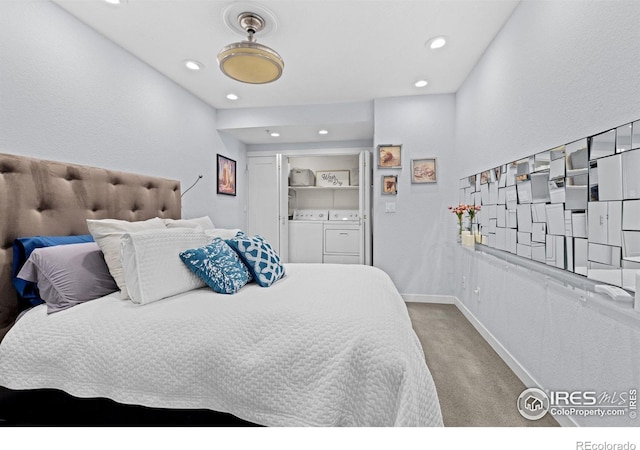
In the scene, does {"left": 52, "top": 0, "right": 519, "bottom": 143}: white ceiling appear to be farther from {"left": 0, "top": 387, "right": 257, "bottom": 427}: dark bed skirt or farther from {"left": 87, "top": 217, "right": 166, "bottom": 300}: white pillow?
{"left": 0, "top": 387, "right": 257, "bottom": 427}: dark bed skirt

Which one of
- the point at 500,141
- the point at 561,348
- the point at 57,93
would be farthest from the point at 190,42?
the point at 561,348

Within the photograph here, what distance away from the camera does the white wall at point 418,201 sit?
3.39 m

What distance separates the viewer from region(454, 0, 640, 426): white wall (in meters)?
1.13

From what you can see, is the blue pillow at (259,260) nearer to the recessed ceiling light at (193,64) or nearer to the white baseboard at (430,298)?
the recessed ceiling light at (193,64)

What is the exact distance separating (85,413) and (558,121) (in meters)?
2.62

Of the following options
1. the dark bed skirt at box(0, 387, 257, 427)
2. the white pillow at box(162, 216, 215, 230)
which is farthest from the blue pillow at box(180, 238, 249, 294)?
the white pillow at box(162, 216, 215, 230)

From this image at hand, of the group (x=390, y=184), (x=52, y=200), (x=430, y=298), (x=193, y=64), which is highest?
(x=193, y=64)

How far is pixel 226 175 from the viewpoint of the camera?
13.0 ft

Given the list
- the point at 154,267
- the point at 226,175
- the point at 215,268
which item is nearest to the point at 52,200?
the point at 154,267

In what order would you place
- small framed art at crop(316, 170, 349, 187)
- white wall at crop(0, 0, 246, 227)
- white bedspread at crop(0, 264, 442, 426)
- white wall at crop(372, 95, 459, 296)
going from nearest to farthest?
white bedspread at crop(0, 264, 442, 426) < white wall at crop(0, 0, 246, 227) < white wall at crop(372, 95, 459, 296) < small framed art at crop(316, 170, 349, 187)

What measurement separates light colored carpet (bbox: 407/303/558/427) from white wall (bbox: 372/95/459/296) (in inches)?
26.5

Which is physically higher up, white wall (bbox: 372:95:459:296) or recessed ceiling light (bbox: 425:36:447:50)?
recessed ceiling light (bbox: 425:36:447:50)

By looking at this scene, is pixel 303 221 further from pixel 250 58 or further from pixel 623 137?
pixel 623 137

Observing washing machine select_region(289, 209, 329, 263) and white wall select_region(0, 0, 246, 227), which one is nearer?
white wall select_region(0, 0, 246, 227)
